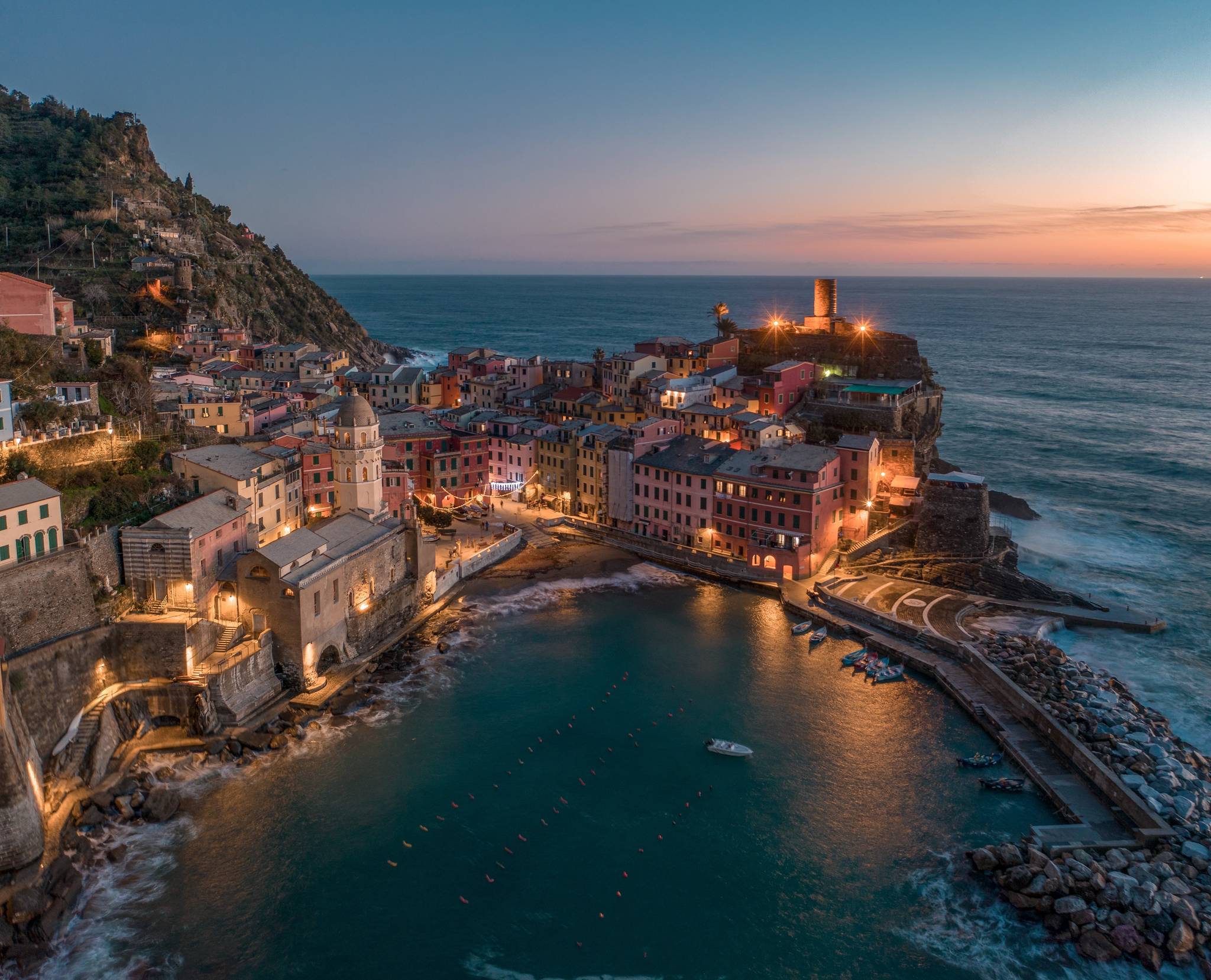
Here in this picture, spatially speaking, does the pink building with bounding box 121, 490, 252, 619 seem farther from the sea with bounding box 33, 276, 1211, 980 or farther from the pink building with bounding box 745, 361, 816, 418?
the pink building with bounding box 745, 361, 816, 418

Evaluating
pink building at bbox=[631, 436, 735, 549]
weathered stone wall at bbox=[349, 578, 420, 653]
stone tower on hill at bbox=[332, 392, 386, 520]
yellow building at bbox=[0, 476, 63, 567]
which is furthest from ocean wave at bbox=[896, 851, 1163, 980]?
yellow building at bbox=[0, 476, 63, 567]

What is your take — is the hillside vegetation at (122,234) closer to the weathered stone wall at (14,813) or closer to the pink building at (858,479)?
the weathered stone wall at (14,813)

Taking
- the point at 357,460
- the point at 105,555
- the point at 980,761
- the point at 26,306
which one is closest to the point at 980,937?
the point at 980,761

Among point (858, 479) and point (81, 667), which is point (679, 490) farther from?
point (81, 667)

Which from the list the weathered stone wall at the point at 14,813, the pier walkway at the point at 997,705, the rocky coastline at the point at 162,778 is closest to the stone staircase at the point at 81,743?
the rocky coastline at the point at 162,778

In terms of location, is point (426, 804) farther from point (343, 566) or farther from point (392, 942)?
point (343, 566)

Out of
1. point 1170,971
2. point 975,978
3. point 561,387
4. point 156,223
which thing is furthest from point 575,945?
point 156,223
